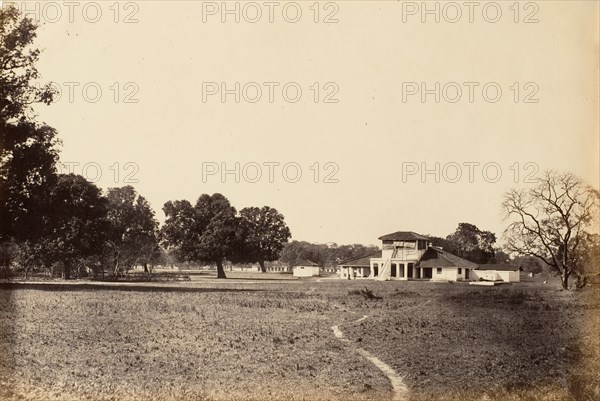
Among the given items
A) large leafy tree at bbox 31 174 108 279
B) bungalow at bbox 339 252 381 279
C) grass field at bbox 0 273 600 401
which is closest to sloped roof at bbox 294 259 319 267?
bungalow at bbox 339 252 381 279

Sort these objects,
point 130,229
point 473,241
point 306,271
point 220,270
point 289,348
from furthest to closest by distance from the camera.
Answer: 1. point 220,270
2. point 306,271
3. point 473,241
4. point 130,229
5. point 289,348

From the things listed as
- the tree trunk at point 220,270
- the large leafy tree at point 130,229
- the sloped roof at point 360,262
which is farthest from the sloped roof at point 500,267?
the large leafy tree at point 130,229

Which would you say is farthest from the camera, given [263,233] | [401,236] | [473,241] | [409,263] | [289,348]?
[409,263]

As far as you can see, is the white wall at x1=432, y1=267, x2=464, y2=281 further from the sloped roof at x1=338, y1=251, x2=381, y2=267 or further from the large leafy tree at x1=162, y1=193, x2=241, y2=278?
the large leafy tree at x1=162, y1=193, x2=241, y2=278

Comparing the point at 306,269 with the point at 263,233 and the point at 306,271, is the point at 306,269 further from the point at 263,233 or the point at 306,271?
the point at 263,233

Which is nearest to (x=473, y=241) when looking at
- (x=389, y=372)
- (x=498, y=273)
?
(x=498, y=273)

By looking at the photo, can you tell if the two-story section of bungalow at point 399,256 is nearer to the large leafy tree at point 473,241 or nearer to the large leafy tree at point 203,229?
the large leafy tree at point 473,241
